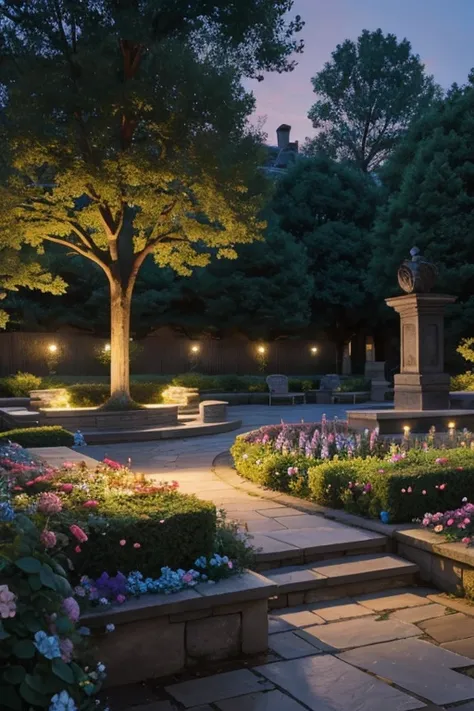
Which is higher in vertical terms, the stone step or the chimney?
the chimney

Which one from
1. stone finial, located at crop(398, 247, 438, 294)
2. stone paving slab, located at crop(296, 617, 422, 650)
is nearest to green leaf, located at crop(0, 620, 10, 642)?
stone paving slab, located at crop(296, 617, 422, 650)

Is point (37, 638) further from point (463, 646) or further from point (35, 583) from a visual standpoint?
point (463, 646)

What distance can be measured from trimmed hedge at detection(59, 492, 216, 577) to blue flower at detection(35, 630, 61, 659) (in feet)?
4.57

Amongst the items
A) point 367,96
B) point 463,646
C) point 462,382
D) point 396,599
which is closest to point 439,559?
point 396,599

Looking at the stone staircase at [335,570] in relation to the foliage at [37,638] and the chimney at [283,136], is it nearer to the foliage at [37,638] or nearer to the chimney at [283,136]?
the foliage at [37,638]

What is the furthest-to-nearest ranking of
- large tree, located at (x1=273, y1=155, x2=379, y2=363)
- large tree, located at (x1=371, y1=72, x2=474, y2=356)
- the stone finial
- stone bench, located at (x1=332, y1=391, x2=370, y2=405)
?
large tree, located at (x1=273, y1=155, x2=379, y2=363), large tree, located at (x1=371, y1=72, x2=474, y2=356), stone bench, located at (x1=332, y1=391, x2=370, y2=405), the stone finial

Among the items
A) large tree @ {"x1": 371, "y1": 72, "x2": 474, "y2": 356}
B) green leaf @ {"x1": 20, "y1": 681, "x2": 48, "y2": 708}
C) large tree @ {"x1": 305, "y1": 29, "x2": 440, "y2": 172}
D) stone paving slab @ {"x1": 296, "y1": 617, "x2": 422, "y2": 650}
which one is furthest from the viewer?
large tree @ {"x1": 305, "y1": 29, "x2": 440, "y2": 172}

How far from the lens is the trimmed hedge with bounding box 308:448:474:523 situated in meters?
6.42

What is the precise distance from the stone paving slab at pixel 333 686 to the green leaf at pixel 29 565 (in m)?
1.53

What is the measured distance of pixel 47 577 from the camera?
9.52 feet

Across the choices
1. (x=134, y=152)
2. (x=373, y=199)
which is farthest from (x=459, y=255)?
(x=134, y=152)

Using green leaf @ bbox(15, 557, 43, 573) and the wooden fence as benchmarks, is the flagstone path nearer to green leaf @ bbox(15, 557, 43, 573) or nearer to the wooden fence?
green leaf @ bbox(15, 557, 43, 573)

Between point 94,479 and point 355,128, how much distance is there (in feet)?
136

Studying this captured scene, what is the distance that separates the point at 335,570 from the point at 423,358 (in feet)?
29.1
